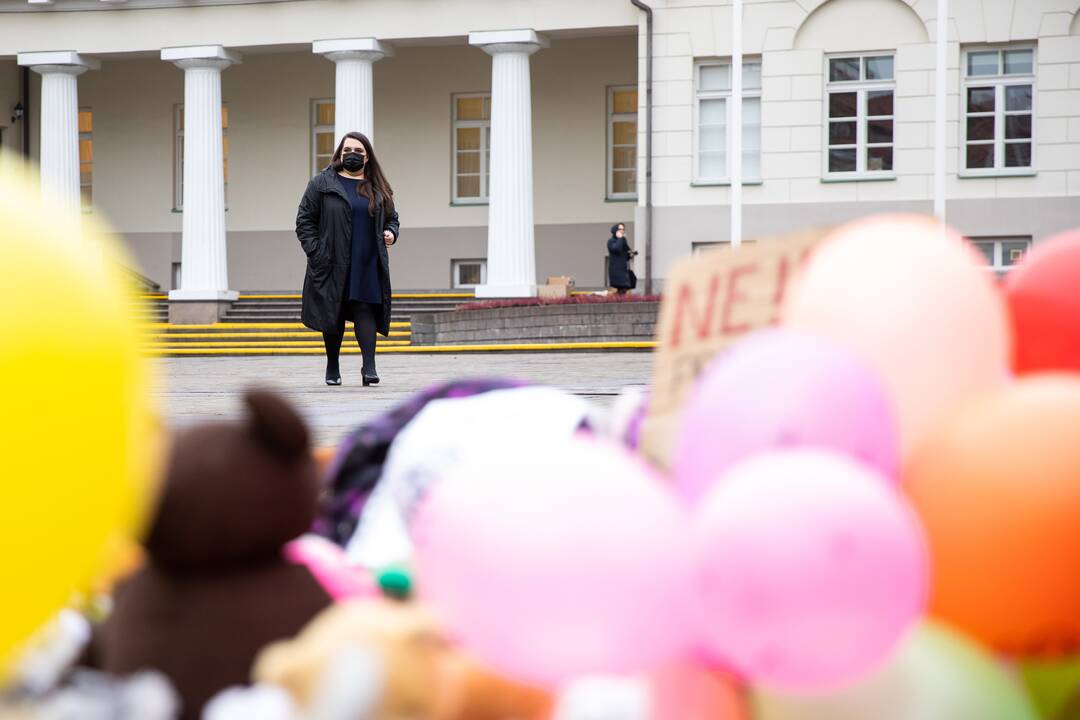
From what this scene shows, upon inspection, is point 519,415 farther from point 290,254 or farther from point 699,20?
point 290,254

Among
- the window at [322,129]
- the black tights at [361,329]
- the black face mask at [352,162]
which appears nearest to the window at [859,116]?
the window at [322,129]

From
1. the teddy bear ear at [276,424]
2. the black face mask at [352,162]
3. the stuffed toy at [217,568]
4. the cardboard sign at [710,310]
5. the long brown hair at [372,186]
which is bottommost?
the stuffed toy at [217,568]

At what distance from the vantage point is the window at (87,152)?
2942 centimetres

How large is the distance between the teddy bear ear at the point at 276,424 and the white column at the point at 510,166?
21.9m

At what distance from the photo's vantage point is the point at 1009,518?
5.83 ft

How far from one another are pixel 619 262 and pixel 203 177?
24.4 feet

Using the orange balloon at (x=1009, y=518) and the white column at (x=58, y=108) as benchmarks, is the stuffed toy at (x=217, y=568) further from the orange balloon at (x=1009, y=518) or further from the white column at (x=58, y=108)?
the white column at (x=58, y=108)

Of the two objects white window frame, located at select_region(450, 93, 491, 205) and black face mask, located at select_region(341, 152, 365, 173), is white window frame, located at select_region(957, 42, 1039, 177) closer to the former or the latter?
white window frame, located at select_region(450, 93, 491, 205)

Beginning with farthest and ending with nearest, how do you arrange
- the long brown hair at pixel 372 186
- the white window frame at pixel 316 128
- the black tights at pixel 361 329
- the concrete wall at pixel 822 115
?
1. the white window frame at pixel 316 128
2. the concrete wall at pixel 822 115
3. the black tights at pixel 361 329
4. the long brown hair at pixel 372 186

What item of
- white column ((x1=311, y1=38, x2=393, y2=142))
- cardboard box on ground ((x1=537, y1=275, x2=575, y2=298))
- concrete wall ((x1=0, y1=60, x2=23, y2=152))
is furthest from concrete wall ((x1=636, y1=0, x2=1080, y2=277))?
concrete wall ((x1=0, y1=60, x2=23, y2=152))

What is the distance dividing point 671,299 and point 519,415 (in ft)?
1.10

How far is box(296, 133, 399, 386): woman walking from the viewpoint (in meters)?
10.4

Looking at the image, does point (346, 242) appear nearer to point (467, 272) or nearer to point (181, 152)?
point (467, 272)

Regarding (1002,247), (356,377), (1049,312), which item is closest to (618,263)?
(1002,247)
